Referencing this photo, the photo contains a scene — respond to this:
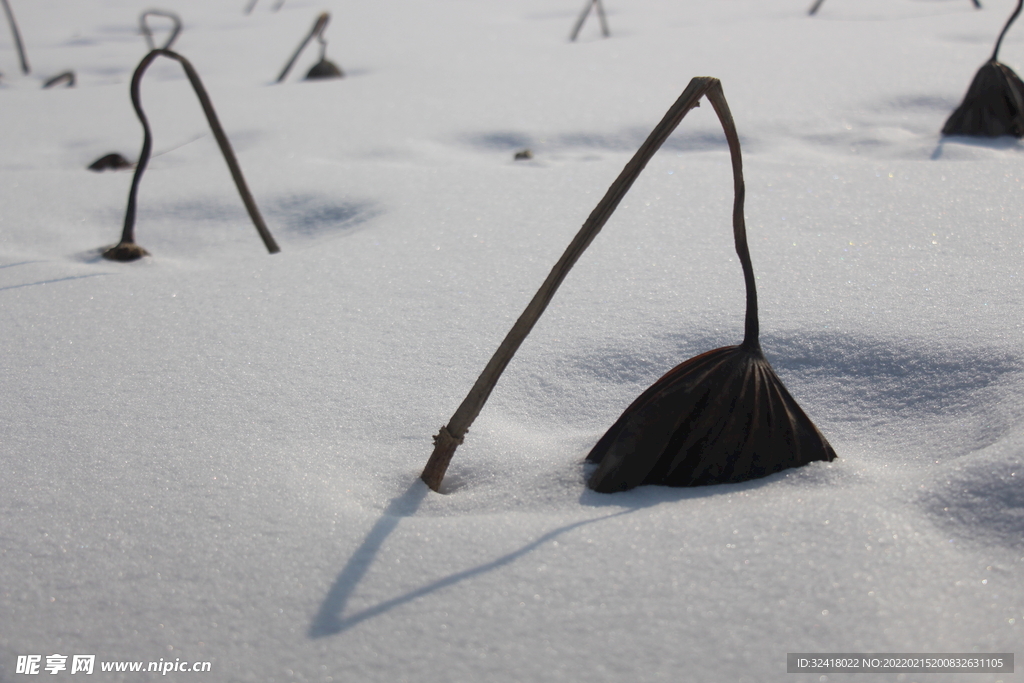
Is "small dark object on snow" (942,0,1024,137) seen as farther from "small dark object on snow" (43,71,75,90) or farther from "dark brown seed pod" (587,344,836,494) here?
"small dark object on snow" (43,71,75,90)

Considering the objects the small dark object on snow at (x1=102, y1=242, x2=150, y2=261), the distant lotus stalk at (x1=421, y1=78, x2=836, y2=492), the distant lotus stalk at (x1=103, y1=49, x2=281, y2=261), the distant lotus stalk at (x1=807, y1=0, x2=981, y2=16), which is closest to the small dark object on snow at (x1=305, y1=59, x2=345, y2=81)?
the distant lotus stalk at (x1=103, y1=49, x2=281, y2=261)

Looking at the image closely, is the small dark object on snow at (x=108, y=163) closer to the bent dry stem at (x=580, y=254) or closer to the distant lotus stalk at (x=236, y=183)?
the distant lotus stalk at (x=236, y=183)

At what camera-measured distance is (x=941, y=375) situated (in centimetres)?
93

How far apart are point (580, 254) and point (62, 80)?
3413mm

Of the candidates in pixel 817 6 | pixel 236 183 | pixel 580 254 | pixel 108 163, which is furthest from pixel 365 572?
pixel 817 6

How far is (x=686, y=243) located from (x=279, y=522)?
2.85 feet

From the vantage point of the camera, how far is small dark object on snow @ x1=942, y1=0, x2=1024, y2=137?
6.06ft

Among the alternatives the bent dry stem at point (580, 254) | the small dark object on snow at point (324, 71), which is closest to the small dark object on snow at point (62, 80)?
the small dark object on snow at point (324, 71)

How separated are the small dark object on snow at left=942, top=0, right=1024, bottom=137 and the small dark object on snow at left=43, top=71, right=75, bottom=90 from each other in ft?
10.4

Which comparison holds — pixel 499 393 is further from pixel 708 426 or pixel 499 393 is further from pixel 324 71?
pixel 324 71

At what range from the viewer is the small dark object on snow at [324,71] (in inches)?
115

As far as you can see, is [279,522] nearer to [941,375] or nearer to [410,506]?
[410,506]

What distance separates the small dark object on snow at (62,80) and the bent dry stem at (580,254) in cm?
309

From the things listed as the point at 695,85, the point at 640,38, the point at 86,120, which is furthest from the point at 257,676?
the point at 640,38
